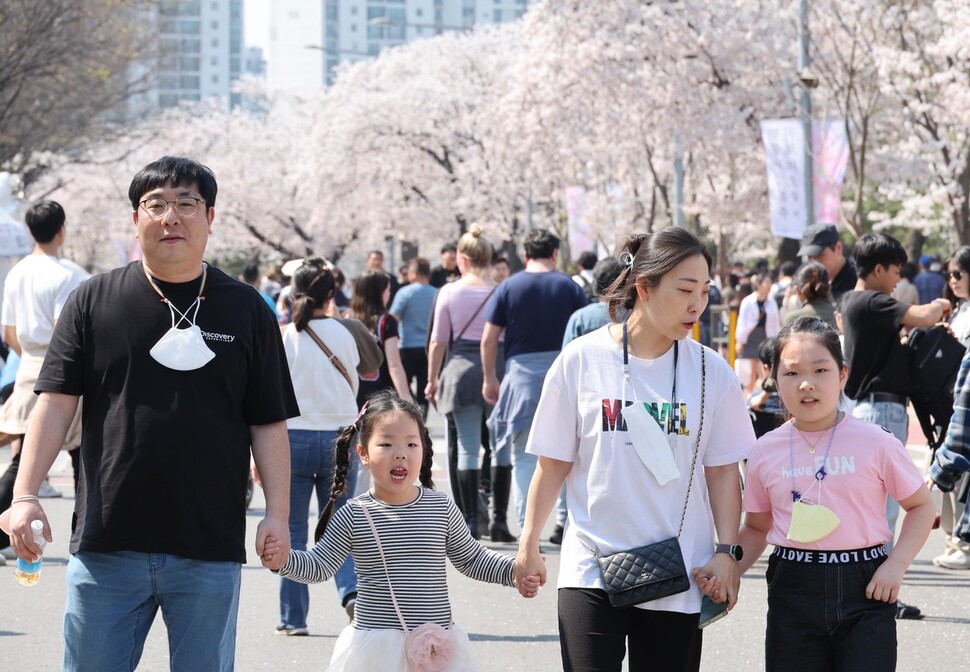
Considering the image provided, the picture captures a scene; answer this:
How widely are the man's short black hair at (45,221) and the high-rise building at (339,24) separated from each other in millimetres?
168028

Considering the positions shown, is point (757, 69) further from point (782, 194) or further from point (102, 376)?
point (102, 376)

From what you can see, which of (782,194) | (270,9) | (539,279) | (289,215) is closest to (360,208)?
(289,215)

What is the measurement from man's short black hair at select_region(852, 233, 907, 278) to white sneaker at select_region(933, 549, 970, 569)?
2.19 meters

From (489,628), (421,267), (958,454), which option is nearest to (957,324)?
(958,454)

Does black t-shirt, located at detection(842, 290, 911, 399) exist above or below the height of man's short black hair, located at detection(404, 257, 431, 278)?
below

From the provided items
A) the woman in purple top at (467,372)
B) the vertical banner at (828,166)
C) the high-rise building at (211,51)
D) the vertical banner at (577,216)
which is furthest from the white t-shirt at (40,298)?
the high-rise building at (211,51)

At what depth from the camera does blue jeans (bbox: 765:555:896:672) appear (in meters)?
3.91

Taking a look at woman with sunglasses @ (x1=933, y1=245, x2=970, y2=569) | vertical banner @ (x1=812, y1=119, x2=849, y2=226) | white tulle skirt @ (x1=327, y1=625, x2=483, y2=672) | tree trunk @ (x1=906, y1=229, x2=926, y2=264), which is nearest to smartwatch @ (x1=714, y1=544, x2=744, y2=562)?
white tulle skirt @ (x1=327, y1=625, x2=483, y2=672)

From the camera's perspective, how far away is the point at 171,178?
3.79 metres

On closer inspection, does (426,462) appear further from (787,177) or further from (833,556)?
(787,177)

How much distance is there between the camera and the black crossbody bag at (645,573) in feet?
12.0

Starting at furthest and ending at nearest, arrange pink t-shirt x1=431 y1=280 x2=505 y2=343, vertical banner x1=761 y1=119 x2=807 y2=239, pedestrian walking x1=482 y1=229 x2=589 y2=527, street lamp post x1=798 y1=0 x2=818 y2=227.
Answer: vertical banner x1=761 y1=119 x2=807 y2=239 → street lamp post x1=798 y1=0 x2=818 y2=227 → pink t-shirt x1=431 y1=280 x2=505 y2=343 → pedestrian walking x1=482 y1=229 x2=589 y2=527

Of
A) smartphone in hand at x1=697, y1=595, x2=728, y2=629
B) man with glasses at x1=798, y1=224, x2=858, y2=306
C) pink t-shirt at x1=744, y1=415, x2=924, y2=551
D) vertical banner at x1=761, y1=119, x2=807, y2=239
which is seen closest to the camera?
smartphone in hand at x1=697, y1=595, x2=728, y2=629

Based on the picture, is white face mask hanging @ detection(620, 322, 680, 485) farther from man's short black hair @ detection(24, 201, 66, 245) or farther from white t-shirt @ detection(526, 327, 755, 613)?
man's short black hair @ detection(24, 201, 66, 245)
